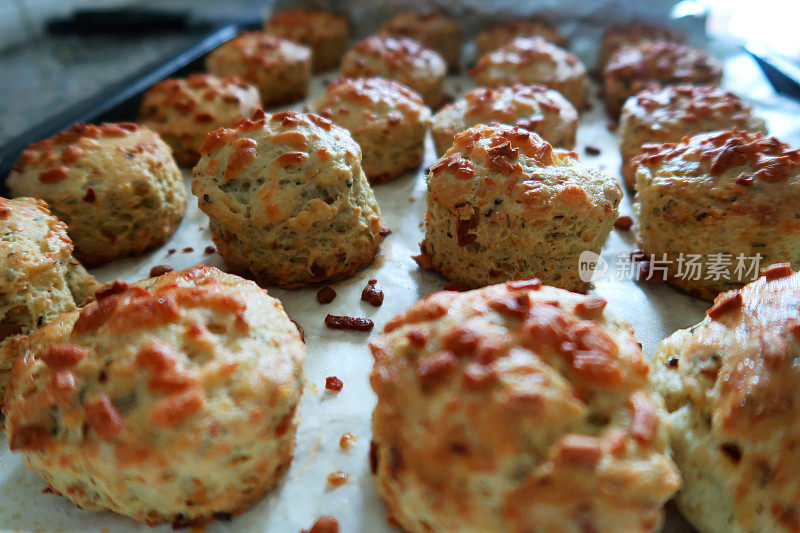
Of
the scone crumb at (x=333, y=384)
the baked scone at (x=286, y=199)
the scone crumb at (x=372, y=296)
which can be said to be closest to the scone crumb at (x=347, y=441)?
the scone crumb at (x=333, y=384)

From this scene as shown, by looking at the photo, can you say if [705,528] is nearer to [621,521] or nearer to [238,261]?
[621,521]

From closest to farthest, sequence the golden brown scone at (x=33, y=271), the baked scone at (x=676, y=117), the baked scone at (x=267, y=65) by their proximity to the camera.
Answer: the golden brown scone at (x=33, y=271) → the baked scone at (x=676, y=117) → the baked scone at (x=267, y=65)

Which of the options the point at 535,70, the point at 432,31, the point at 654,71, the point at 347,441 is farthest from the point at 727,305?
the point at 432,31

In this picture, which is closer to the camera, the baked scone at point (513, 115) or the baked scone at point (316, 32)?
the baked scone at point (513, 115)

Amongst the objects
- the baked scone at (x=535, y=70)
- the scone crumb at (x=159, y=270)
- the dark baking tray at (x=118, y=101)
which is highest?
the baked scone at (x=535, y=70)

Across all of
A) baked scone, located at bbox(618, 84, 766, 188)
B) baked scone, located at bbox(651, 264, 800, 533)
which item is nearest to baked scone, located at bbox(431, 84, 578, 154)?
baked scone, located at bbox(618, 84, 766, 188)

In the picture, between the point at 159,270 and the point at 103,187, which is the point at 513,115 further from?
the point at 103,187

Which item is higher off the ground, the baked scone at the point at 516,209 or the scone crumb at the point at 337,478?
the baked scone at the point at 516,209

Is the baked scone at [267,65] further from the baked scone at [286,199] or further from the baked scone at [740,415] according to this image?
the baked scone at [740,415]
